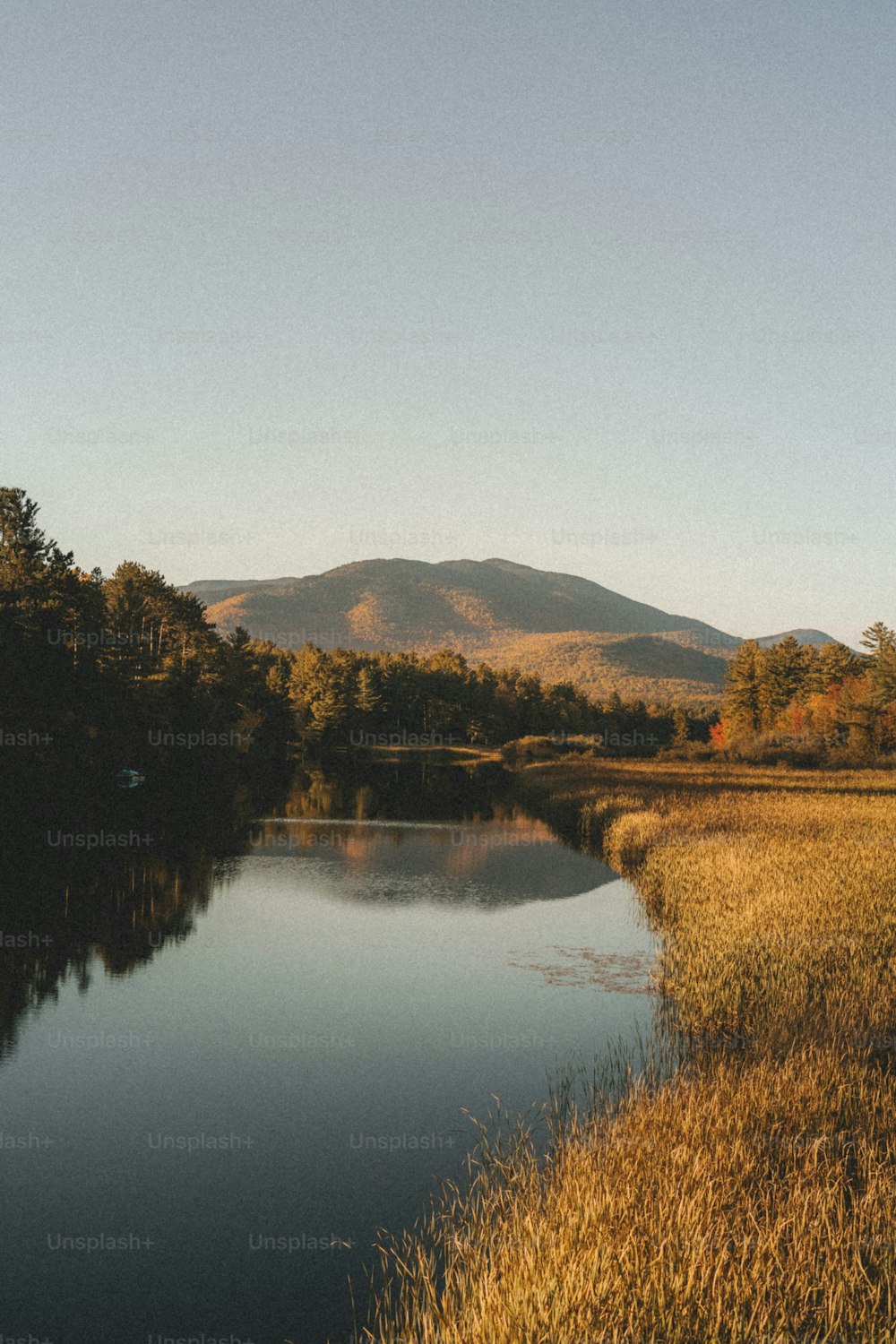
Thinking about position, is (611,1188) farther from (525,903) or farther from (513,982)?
(525,903)

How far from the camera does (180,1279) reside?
10.2 m

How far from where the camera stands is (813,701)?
111750 mm

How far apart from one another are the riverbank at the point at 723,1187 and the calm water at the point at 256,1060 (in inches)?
54.7

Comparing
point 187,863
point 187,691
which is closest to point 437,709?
point 187,691

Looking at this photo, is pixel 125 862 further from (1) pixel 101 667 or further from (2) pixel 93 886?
(1) pixel 101 667

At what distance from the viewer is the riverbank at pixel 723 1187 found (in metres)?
7.18

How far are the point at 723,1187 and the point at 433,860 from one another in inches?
1225

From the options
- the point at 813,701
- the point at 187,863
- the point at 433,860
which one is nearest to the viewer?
the point at 187,863

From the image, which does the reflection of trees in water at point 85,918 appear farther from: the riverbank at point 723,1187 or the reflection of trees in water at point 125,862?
the riverbank at point 723,1187

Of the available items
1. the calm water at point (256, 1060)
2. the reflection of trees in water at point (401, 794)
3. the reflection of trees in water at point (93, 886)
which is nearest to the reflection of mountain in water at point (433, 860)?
the calm water at point (256, 1060)

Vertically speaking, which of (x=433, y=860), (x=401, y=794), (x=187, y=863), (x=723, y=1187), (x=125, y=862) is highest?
(x=723, y=1187)

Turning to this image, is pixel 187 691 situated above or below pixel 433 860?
above

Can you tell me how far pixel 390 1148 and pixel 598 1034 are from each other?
579 centimetres

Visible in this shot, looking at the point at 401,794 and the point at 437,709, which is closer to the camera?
the point at 401,794
